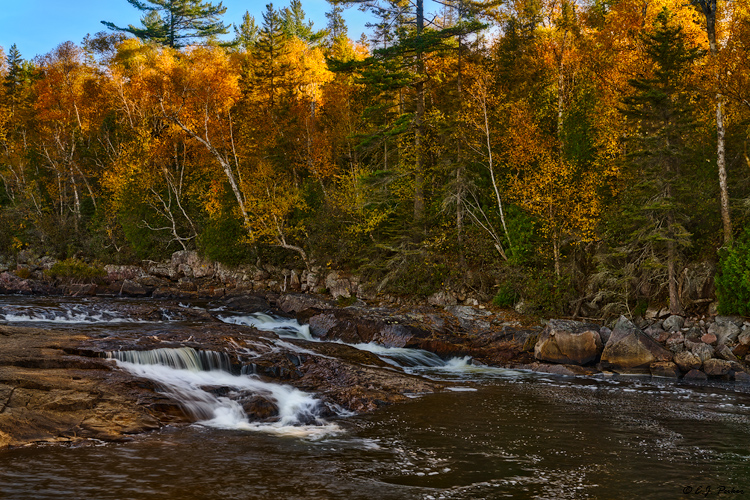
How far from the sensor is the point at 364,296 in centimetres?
2477

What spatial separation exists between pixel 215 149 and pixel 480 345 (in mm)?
20875

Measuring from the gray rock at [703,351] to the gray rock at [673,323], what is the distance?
1254mm

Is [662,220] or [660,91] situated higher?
[660,91]

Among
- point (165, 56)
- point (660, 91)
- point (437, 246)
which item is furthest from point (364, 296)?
point (165, 56)

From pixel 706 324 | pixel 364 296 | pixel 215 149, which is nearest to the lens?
pixel 706 324

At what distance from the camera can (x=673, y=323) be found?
645 inches

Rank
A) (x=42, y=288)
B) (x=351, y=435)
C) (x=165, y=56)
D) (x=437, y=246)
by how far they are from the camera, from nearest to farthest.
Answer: (x=351, y=435), (x=437, y=246), (x=42, y=288), (x=165, y=56)

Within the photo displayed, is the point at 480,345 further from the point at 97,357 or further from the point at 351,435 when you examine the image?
the point at 97,357

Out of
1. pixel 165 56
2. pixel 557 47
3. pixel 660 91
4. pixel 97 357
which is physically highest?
pixel 165 56

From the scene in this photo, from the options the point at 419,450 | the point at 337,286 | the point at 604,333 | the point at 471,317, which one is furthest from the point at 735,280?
the point at 337,286

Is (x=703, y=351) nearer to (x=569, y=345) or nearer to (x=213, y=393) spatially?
(x=569, y=345)

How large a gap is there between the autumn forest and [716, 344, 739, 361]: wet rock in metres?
1.37

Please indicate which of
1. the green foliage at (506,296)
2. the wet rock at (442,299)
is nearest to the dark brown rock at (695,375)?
the green foliage at (506,296)

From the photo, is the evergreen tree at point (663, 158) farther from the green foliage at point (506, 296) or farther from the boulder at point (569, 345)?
the green foliage at point (506, 296)
